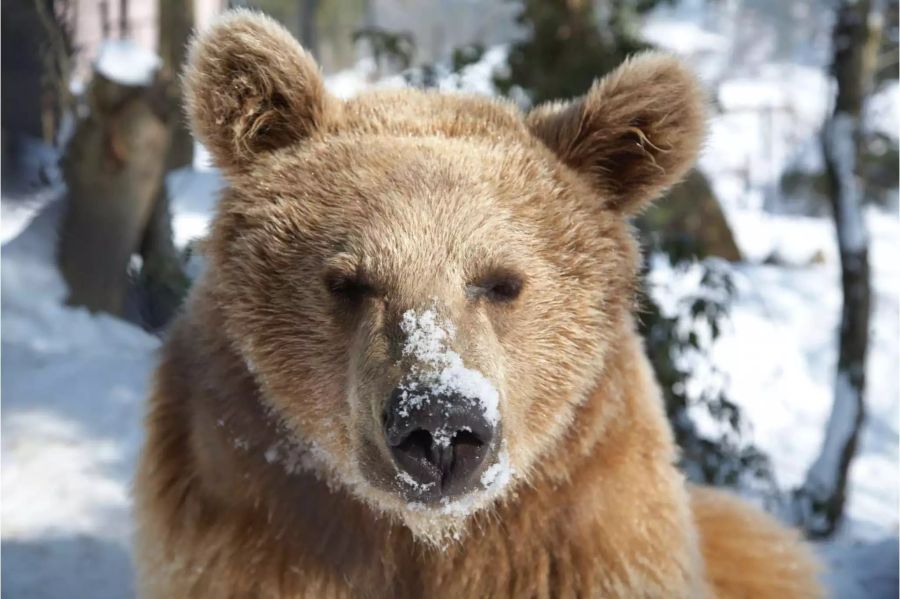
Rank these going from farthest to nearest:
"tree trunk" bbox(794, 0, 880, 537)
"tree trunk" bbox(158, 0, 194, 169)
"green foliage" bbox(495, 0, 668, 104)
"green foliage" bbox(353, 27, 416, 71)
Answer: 1. "tree trunk" bbox(794, 0, 880, 537)
2. "green foliage" bbox(353, 27, 416, 71)
3. "tree trunk" bbox(158, 0, 194, 169)
4. "green foliage" bbox(495, 0, 668, 104)

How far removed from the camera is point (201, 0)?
727 cm

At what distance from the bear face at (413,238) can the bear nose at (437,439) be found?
8 cm

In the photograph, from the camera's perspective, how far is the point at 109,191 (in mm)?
5738

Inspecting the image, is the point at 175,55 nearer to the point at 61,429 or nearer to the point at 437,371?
the point at 61,429

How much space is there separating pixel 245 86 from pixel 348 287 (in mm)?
570

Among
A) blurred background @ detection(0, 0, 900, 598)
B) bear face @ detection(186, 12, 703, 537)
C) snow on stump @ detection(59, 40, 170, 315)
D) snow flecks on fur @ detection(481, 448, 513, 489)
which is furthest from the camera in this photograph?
snow on stump @ detection(59, 40, 170, 315)

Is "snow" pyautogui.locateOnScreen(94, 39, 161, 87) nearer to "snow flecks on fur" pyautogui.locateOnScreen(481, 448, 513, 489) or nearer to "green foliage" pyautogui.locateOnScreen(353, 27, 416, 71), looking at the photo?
"green foliage" pyautogui.locateOnScreen(353, 27, 416, 71)

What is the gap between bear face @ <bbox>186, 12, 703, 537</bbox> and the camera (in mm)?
2059

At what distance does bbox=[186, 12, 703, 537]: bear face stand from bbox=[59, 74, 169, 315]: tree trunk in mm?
3566

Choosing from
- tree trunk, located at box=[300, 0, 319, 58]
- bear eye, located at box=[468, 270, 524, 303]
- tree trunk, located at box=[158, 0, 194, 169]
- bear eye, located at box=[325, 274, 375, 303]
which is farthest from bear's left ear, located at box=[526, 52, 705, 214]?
tree trunk, located at box=[300, 0, 319, 58]

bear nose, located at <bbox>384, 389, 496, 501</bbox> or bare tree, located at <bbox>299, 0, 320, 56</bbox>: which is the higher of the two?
bare tree, located at <bbox>299, 0, 320, 56</bbox>

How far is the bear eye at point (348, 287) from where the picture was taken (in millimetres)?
2088

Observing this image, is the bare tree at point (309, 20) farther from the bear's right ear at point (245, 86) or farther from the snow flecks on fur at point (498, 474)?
the snow flecks on fur at point (498, 474)

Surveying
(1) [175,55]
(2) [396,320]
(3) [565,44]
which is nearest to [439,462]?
(2) [396,320]
